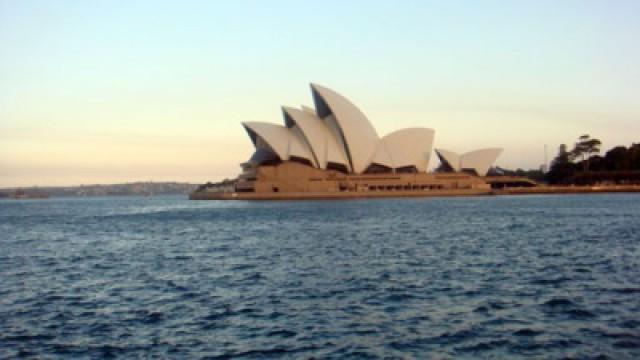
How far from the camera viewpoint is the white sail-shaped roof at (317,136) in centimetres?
8031

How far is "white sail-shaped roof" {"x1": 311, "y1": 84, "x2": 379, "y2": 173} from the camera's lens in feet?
253

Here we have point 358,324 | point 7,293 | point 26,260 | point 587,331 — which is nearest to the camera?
point 587,331

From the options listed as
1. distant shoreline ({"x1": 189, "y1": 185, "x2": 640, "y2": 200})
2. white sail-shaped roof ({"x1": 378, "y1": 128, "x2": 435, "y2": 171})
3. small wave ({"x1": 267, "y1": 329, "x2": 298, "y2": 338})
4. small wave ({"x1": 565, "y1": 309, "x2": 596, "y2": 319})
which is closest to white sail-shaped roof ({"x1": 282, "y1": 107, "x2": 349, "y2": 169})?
distant shoreline ({"x1": 189, "y1": 185, "x2": 640, "y2": 200})

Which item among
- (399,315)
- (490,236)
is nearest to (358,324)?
(399,315)

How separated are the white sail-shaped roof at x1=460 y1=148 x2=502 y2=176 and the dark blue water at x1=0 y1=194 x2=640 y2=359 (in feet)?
228

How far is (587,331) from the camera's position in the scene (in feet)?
38.2

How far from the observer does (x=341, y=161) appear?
85.4 metres

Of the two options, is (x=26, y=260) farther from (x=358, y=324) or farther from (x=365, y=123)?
(x=365, y=123)

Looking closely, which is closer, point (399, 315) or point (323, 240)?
point (399, 315)

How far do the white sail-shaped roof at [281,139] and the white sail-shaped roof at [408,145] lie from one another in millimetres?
11642

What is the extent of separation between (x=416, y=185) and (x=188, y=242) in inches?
2539

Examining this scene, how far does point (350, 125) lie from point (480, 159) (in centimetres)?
2562

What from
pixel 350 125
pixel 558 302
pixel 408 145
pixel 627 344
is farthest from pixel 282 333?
pixel 408 145

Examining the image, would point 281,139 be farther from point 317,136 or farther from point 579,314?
point 579,314
